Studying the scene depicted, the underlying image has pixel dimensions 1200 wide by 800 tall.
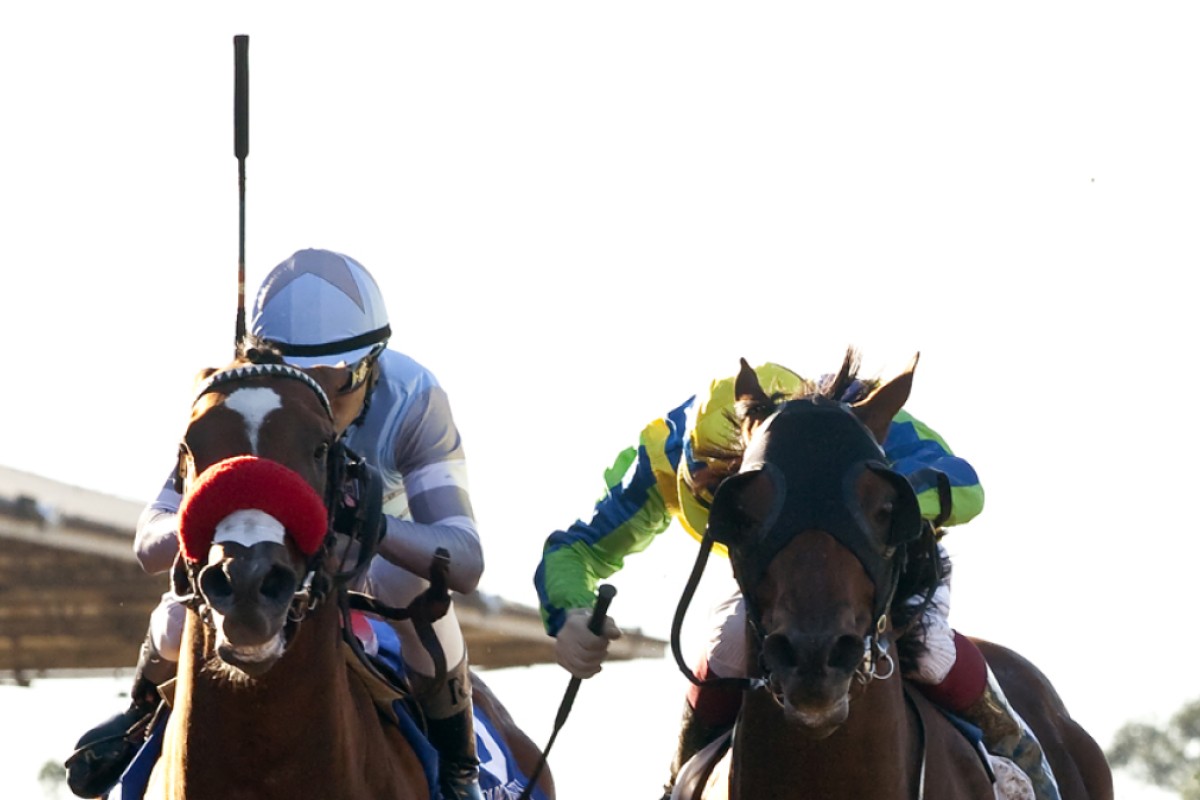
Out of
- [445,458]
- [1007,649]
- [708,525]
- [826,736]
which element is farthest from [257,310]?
[1007,649]

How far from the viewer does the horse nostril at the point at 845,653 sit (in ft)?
22.3

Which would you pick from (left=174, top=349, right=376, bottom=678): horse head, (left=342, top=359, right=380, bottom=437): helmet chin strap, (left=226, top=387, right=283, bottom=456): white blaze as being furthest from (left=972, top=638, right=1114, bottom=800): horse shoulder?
(left=226, top=387, right=283, bottom=456): white blaze

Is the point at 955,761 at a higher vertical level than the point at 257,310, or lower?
lower

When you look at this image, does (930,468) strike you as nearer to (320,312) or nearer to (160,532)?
(320,312)

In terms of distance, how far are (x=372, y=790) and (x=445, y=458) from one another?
135 cm

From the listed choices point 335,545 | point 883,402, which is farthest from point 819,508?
point 335,545

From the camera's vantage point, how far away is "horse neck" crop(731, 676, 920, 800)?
7289 millimetres

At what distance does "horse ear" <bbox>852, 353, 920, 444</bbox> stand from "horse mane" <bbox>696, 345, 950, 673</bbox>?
0.42 ft

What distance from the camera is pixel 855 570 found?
23.1 feet

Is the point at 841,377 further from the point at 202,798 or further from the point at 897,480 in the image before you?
the point at 202,798

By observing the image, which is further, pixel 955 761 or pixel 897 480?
pixel 955 761

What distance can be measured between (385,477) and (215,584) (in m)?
1.94

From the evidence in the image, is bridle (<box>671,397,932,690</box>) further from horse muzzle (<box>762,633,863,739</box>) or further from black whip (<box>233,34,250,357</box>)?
black whip (<box>233,34,250,357</box>)

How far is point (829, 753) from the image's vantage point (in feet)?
23.9
